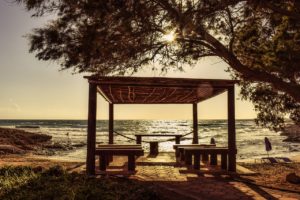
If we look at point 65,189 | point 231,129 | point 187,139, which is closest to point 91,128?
point 65,189

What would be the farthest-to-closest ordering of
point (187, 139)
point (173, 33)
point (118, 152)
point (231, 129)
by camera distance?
point (187, 139), point (231, 129), point (118, 152), point (173, 33)

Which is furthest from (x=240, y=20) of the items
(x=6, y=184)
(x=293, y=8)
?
(x=6, y=184)

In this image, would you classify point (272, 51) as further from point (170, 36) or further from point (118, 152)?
point (118, 152)

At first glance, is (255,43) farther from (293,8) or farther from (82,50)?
(82,50)

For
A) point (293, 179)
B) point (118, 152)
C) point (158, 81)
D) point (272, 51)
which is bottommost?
point (293, 179)

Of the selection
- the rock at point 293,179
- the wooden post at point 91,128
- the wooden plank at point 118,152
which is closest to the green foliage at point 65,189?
the wooden post at point 91,128

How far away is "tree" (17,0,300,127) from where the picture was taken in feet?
21.9

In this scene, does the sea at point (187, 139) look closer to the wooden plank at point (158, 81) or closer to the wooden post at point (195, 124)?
the wooden post at point (195, 124)

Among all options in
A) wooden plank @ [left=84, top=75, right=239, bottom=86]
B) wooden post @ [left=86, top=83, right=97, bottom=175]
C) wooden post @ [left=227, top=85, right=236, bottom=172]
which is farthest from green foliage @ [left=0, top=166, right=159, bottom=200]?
wooden post @ [left=227, top=85, right=236, bottom=172]

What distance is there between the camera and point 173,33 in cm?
763

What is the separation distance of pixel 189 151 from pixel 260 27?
4.13 metres

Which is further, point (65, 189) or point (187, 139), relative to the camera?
point (187, 139)

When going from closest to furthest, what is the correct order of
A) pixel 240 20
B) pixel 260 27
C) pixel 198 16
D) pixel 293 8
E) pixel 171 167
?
pixel 198 16 < pixel 293 8 < pixel 240 20 < pixel 260 27 < pixel 171 167

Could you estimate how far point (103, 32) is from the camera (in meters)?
6.79
